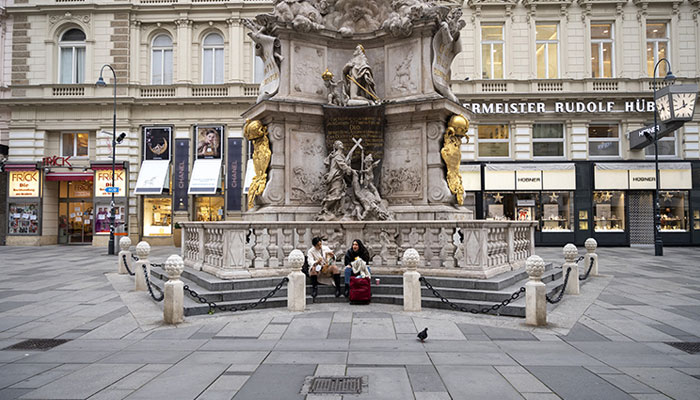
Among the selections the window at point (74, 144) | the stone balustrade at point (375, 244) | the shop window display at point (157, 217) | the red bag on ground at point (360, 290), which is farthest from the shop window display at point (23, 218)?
the red bag on ground at point (360, 290)

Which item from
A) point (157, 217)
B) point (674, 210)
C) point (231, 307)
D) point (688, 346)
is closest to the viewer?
point (688, 346)

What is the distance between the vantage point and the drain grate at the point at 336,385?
5082mm

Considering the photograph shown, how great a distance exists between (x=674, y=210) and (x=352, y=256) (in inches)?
1088

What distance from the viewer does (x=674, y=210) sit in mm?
28625

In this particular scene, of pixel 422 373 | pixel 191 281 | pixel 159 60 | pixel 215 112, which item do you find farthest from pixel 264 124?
pixel 159 60

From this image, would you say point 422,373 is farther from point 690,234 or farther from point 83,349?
point 690,234

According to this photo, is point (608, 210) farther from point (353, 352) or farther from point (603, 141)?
point (353, 352)

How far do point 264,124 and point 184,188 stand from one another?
19488 mm

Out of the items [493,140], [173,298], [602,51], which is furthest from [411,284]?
[602,51]

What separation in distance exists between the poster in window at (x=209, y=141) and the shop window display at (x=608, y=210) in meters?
24.5

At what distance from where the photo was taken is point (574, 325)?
26.8 ft

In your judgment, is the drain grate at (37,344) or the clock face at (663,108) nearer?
the drain grate at (37,344)

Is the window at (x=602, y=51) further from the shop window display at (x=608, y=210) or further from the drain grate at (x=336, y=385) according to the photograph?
the drain grate at (x=336, y=385)

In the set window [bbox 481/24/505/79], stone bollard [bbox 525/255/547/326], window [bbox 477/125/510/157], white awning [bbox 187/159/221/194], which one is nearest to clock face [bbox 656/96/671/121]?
window [bbox 477/125/510/157]
